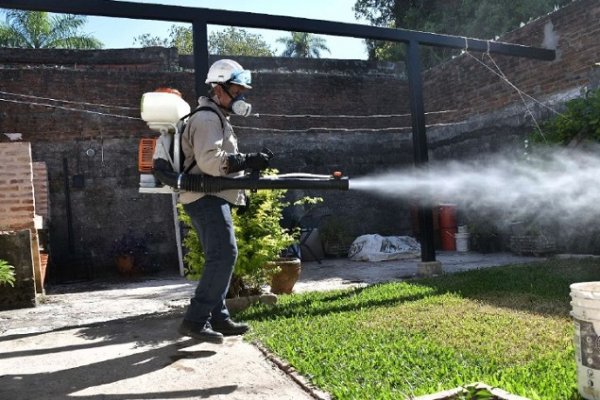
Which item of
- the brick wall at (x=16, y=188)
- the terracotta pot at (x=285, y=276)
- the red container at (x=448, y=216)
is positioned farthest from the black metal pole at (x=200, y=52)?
the red container at (x=448, y=216)

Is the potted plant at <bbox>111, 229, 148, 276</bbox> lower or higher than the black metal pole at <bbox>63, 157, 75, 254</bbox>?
lower

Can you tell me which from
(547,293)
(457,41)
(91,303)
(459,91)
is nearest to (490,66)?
(459,91)

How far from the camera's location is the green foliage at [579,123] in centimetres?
750

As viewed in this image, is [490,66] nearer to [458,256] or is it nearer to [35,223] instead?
[458,256]

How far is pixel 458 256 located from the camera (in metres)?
10.3

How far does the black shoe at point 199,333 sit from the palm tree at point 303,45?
28.8m

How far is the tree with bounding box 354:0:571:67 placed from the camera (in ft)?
53.3

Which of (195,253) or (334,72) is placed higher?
(334,72)

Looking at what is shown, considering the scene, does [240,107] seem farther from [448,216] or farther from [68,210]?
[448,216]

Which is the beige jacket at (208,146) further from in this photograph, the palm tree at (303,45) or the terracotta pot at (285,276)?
the palm tree at (303,45)

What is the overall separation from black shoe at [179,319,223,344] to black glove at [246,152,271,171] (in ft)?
4.33

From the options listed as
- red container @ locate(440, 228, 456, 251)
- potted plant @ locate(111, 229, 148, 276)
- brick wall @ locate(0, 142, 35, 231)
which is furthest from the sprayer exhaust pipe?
red container @ locate(440, 228, 456, 251)

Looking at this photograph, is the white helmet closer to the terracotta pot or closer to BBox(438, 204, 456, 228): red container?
the terracotta pot

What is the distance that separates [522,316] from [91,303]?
5.59 m
